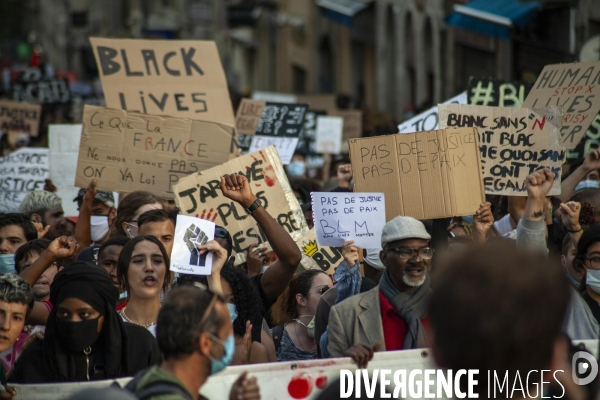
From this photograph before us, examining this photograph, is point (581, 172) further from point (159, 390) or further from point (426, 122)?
point (159, 390)

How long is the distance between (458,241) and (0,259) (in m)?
3.07

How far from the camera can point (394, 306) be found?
4637 mm

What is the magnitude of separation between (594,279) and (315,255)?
2.14 metres

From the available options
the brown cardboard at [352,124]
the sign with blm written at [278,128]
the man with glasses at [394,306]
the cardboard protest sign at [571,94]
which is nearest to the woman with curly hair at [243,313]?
the man with glasses at [394,306]

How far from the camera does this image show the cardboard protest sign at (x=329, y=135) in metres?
14.4

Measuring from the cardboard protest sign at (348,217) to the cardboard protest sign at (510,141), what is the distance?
1339 millimetres

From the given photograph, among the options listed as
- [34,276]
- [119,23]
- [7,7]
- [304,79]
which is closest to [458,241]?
[34,276]

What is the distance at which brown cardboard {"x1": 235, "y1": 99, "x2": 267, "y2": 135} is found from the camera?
11.1 meters

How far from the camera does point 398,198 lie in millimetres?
6273

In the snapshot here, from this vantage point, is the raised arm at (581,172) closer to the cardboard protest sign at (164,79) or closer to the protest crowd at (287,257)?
the protest crowd at (287,257)

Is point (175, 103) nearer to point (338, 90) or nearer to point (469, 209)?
point (469, 209)

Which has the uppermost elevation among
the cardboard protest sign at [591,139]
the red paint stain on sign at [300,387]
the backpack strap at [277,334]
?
the cardboard protest sign at [591,139]

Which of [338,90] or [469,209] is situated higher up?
[338,90]

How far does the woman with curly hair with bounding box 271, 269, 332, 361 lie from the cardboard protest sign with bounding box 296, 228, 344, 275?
0.65m
